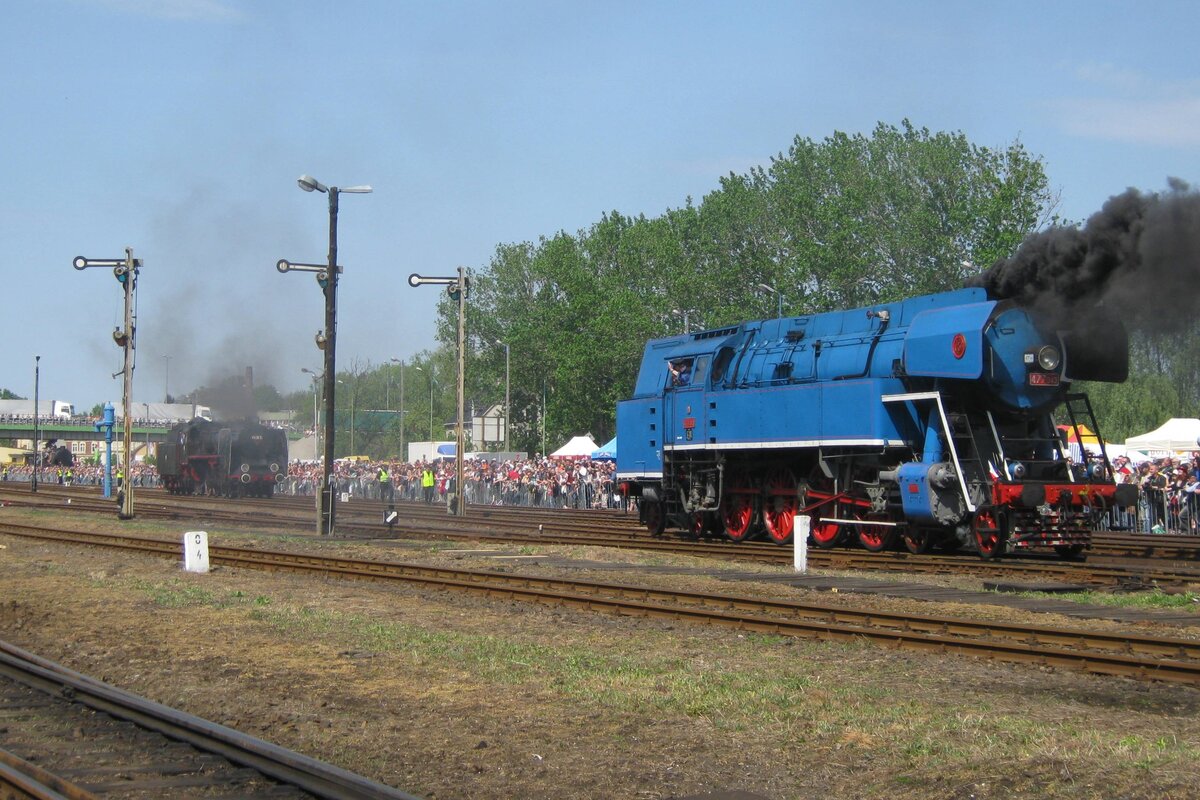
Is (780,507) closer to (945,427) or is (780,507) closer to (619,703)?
(945,427)

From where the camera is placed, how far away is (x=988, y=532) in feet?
66.3

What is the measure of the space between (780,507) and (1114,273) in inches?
335

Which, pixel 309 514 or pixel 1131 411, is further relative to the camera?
pixel 1131 411

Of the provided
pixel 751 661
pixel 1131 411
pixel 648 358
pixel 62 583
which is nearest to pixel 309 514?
pixel 648 358

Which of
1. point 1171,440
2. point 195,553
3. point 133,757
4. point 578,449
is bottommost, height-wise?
point 133,757

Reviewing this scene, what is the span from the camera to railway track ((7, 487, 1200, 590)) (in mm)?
18562

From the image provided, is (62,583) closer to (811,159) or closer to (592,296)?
(811,159)

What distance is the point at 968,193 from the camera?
193ft

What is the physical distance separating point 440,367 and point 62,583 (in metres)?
105

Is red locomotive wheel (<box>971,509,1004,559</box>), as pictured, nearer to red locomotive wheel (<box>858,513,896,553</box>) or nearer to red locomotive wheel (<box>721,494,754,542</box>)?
red locomotive wheel (<box>858,513,896,553</box>)

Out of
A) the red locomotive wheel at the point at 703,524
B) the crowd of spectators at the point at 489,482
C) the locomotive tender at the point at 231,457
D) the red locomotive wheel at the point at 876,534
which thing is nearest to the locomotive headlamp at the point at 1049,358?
the red locomotive wheel at the point at 876,534

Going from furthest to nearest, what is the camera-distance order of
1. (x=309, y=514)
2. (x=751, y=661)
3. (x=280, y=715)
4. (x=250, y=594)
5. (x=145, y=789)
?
1. (x=309, y=514)
2. (x=250, y=594)
3. (x=751, y=661)
4. (x=280, y=715)
5. (x=145, y=789)

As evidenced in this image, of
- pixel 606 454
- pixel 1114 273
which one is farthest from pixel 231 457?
pixel 1114 273

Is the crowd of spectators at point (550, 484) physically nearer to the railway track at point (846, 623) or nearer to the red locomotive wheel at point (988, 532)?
the red locomotive wheel at point (988, 532)
